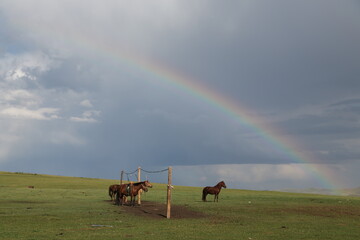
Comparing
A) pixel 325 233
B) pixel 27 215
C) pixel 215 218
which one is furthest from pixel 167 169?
pixel 325 233

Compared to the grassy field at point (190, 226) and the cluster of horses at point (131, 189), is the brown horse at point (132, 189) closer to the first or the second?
the cluster of horses at point (131, 189)

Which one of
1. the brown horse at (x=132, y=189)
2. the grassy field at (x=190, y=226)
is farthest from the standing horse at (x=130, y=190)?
the grassy field at (x=190, y=226)

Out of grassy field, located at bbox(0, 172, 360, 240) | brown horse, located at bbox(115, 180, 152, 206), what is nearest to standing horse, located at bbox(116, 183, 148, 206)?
brown horse, located at bbox(115, 180, 152, 206)

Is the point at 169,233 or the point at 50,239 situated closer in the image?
the point at 50,239

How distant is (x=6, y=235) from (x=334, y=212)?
1112 inches

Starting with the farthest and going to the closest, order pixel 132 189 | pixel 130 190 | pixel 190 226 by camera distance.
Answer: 1. pixel 130 190
2. pixel 132 189
3. pixel 190 226

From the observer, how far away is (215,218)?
32344 millimetres

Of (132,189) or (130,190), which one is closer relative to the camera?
(132,189)

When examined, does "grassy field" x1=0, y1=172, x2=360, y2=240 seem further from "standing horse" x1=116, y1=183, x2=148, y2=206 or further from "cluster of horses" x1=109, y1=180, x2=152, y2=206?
"standing horse" x1=116, y1=183, x2=148, y2=206

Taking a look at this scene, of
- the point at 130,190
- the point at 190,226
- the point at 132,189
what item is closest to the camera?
the point at 190,226

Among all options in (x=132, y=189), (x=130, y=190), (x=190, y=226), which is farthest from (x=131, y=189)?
(x=190, y=226)

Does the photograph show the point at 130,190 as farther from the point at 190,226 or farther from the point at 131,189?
the point at 190,226

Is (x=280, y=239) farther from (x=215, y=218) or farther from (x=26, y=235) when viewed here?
(x=26, y=235)

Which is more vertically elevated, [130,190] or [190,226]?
[130,190]
